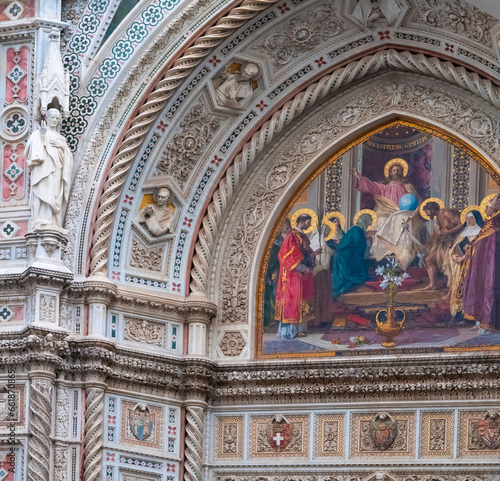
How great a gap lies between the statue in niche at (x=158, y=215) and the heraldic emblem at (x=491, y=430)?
15.3ft

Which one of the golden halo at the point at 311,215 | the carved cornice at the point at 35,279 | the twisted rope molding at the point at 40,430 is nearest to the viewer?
the twisted rope molding at the point at 40,430

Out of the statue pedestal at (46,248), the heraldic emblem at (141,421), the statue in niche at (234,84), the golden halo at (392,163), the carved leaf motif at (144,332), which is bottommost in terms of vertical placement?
the heraldic emblem at (141,421)

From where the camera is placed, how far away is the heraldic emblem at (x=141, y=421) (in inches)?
730

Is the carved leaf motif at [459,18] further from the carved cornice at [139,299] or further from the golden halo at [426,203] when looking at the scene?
the carved cornice at [139,299]

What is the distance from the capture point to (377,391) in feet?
60.2

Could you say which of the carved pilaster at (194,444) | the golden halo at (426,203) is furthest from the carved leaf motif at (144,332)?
the golden halo at (426,203)

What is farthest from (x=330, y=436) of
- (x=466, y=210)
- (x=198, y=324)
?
(x=466, y=210)

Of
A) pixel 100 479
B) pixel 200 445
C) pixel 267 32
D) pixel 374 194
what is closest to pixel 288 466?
pixel 200 445

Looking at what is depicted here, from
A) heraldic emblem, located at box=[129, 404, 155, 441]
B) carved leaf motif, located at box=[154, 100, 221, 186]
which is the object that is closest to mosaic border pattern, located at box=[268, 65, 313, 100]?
carved leaf motif, located at box=[154, 100, 221, 186]

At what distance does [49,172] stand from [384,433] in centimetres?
511

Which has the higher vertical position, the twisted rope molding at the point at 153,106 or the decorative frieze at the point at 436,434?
the twisted rope molding at the point at 153,106

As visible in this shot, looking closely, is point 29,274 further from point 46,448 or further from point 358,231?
point 358,231

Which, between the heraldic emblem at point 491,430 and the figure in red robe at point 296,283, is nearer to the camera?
the heraldic emblem at point 491,430

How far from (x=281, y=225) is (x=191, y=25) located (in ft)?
9.16
